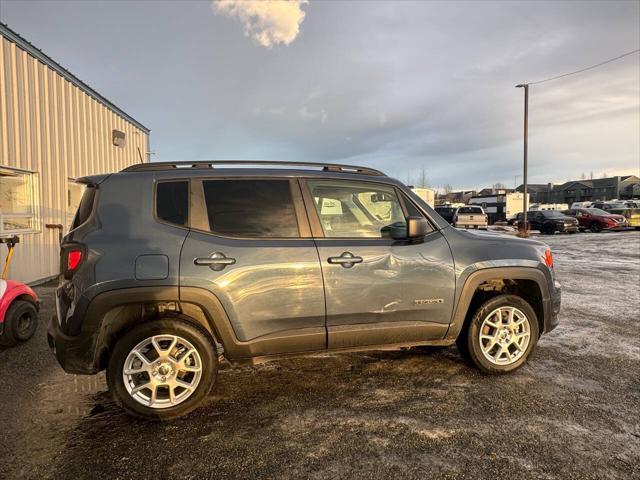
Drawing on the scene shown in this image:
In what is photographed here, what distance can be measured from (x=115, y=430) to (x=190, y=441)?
61cm

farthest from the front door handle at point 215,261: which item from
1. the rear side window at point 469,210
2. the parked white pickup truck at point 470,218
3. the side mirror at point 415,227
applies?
the rear side window at point 469,210

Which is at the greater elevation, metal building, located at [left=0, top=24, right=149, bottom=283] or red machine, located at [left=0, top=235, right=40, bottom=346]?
metal building, located at [left=0, top=24, right=149, bottom=283]

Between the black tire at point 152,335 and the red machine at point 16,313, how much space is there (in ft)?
8.18

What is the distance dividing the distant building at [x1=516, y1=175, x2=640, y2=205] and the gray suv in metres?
86.2

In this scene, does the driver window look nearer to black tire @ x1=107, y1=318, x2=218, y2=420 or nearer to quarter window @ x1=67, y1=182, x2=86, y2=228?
black tire @ x1=107, y1=318, x2=218, y2=420

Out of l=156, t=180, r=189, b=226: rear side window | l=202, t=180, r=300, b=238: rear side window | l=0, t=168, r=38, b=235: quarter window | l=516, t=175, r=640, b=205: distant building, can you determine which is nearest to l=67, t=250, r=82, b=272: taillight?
l=156, t=180, r=189, b=226: rear side window

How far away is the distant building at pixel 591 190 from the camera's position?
76500mm

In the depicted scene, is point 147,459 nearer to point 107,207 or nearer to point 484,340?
point 107,207

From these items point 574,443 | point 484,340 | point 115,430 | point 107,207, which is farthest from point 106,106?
point 574,443

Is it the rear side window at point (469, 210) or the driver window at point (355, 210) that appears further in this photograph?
the rear side window at point (469, 210)

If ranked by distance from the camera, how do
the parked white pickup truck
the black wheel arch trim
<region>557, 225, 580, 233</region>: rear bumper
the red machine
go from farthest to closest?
the parked white pickup truck < <region>557, 225, 580, 233</region>: rear bumper < the red machine < the black wheel arch trim

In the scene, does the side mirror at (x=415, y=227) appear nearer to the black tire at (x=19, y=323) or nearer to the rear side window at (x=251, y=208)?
the rear side window at (x=251, y=208)

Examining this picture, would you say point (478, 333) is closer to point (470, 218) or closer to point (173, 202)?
point (173, 202)

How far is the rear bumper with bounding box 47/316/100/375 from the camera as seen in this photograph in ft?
9.16
